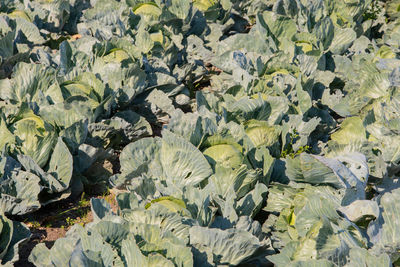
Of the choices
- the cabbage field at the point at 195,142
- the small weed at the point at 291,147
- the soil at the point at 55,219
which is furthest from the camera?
the small weed at the point at 291,147

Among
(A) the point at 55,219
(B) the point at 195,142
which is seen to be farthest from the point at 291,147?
(A) the point at 55,219

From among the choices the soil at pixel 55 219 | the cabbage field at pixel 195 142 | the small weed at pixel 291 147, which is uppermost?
the cabbage field at pixel 195 142

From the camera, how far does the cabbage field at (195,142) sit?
343 cm

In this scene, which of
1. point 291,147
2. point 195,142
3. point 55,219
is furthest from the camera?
point 291,147

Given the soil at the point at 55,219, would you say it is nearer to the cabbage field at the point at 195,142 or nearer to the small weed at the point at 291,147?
the cabbage field at the point at 195,142

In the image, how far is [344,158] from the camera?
411cm

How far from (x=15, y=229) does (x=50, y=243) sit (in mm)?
473

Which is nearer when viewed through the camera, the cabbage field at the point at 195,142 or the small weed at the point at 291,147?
the cabbage field at the point at 195,142

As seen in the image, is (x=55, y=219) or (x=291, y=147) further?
(x=291, y=147)

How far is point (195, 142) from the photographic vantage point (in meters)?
4.42

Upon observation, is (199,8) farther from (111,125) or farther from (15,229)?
(15,229)

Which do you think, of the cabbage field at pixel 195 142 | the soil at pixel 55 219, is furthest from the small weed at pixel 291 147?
the soil at pixel 55 219

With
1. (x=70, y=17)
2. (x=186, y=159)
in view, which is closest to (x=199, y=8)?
(x=70, y=17)

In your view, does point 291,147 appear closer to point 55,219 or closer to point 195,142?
point 195,142
